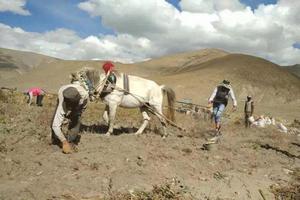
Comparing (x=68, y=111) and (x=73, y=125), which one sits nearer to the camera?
(x=68, y=111)

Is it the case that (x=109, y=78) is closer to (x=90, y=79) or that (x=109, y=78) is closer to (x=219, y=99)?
(x=90, y=79)

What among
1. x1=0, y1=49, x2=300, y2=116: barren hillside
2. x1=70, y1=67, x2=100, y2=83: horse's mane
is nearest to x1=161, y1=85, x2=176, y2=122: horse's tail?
x1=70, y1=67, x2=100, y2=83: horse's mane

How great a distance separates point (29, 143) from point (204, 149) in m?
3.98

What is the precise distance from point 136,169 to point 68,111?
6.42 ft

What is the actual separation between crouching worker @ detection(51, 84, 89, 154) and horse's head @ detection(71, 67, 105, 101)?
11.2 inches

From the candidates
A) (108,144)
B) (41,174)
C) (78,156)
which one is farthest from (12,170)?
(108,144)

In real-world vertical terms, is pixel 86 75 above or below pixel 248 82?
above

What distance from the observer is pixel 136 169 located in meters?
7.58

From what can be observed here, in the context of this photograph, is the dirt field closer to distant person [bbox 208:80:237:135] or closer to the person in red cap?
distant person [bbox 208:80:237:135]

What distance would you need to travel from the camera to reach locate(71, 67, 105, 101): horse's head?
28.8 feet

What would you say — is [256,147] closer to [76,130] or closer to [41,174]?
[76,130]

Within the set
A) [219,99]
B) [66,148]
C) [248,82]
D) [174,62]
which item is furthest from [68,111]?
[174,62]

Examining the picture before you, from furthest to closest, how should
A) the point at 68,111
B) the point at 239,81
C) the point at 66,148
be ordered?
the point at 239,81, the point at 68,111, the point at 66,148

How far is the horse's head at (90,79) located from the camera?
8.79 m
